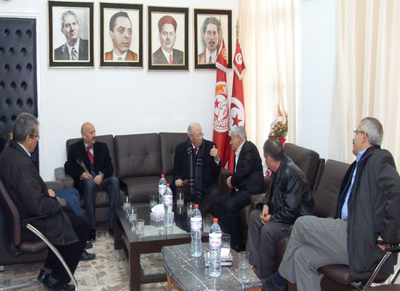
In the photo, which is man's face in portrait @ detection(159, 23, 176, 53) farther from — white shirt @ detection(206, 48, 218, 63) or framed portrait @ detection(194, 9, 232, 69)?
white shirt @ detection(206, 48, 218, 63)

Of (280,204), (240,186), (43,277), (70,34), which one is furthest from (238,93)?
(43,277)

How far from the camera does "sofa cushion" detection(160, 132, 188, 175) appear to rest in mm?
6902

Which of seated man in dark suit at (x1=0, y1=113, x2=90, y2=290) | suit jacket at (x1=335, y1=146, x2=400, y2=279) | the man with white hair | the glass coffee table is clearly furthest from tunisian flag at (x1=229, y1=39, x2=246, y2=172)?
suit jacket at (x1=335, y1=146, x2=400, y2=279)

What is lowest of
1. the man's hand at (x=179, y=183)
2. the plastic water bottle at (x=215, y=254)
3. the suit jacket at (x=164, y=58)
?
the plastic water bottle at (x=215, y=254)

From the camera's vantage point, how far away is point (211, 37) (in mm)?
7449

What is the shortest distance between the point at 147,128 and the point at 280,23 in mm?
2296

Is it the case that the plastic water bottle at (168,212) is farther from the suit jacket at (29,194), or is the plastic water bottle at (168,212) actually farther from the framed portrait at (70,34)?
the framed portrait at (70,34)

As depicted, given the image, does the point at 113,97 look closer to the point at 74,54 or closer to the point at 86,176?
the point at 74,54

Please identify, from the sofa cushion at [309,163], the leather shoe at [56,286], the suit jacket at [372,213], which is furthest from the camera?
the sofa cushion at [309,163]

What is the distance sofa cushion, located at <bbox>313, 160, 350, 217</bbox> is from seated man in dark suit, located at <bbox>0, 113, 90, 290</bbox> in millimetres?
2122

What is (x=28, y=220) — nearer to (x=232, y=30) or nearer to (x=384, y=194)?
(x=384, y=194)

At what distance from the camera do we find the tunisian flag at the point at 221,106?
23.7ft

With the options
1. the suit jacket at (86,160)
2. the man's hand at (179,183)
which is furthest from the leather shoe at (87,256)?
the man's hand at (179,183)

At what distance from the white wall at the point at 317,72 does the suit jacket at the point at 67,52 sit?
280 cm
